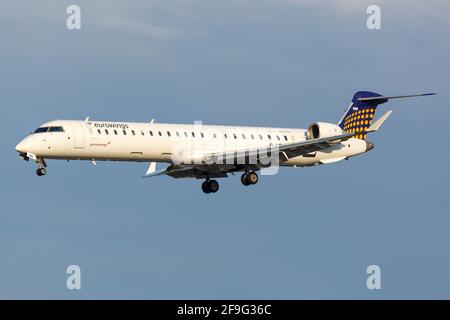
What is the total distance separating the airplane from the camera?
63656 millimetres

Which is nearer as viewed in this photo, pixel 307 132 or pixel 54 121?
pixel 54 121

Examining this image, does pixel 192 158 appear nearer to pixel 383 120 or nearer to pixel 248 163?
pixel 248 163

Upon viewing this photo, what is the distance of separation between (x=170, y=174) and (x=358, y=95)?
11731 millimetres

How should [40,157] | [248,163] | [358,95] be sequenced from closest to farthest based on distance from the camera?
[40,157] → [248,163] → [358,95]

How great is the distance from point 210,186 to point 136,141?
21.4 ft

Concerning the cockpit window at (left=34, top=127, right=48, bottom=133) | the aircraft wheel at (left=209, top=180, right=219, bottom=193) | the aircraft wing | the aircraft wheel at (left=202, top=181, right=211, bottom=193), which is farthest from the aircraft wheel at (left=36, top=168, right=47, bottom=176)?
the aircraft wheel at (left=209, top=180, right=219, bottom=193)

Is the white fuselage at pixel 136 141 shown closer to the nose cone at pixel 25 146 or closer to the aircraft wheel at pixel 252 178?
the nose cone at pixel 25 146

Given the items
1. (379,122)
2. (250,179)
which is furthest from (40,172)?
(379,122)

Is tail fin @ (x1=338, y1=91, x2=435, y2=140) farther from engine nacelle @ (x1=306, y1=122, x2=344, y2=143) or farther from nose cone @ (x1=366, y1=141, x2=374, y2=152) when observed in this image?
engine nacelle @ (x1=306, y1=122, x2=344, y2=143)

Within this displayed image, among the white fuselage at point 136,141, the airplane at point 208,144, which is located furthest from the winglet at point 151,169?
the white fuselage at point 136,141

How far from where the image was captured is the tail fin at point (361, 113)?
239 feet

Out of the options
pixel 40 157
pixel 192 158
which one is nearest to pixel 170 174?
pixel 192 158

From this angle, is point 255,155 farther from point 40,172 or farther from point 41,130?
point 40,172

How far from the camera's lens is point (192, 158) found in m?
66.0
